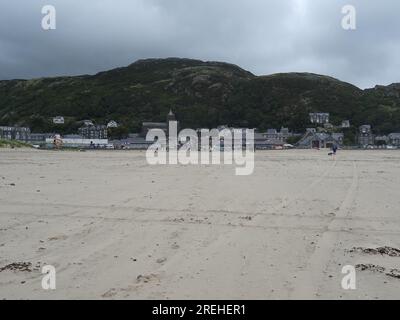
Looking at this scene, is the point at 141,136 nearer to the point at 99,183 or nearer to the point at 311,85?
the point at 311,85

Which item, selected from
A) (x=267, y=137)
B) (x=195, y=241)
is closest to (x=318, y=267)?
(x=195, y=241)

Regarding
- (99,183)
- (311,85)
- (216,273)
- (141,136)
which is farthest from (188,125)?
(216,273)

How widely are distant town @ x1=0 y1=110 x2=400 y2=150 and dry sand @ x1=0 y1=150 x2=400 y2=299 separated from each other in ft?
260

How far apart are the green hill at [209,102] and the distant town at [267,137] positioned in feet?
15.2

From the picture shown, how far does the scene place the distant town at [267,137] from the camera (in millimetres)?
96688

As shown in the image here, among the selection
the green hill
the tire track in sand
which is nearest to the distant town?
the green hill

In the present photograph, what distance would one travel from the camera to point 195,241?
6.94 m

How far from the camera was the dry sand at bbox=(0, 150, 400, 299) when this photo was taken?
4957 millimetres

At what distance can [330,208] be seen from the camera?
395 inches

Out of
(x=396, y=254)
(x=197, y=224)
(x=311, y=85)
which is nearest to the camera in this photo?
(x=396, y=254)

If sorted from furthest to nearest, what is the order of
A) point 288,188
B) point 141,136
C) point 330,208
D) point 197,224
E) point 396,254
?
point 141,136 → point 288,188 → point 330,208 → point 197,224 → point 396,254

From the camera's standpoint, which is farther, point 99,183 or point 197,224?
point 99,183

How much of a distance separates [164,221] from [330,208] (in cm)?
375

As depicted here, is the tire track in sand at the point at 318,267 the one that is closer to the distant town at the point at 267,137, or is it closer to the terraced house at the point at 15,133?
the distant town at the point at 267,137
